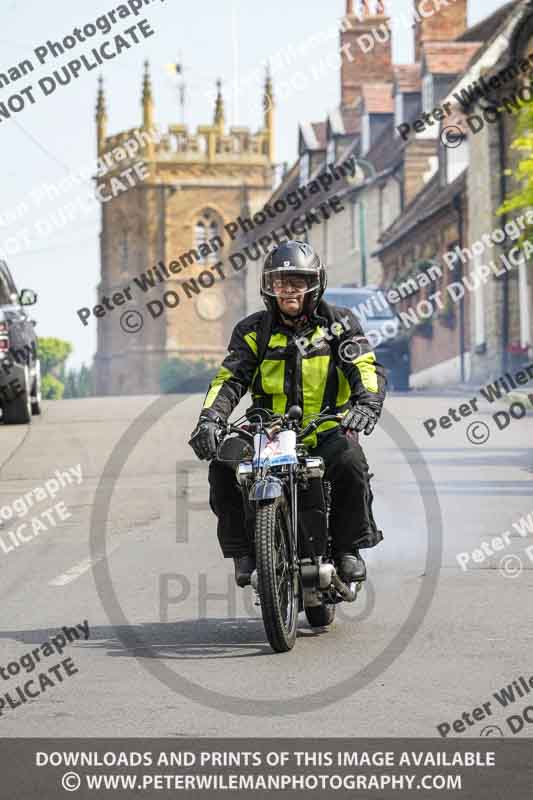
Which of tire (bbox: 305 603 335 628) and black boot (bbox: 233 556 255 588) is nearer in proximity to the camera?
black boot (bbox: 233 556 255 588)

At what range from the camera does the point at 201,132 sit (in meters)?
113

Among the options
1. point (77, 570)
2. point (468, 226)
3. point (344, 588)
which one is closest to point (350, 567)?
point (344, 588)

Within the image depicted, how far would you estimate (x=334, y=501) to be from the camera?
8.12 m

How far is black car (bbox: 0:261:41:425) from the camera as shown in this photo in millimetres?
23719

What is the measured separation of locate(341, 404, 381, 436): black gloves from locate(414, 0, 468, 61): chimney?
172ft

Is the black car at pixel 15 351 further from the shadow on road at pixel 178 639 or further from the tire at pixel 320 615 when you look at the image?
the tire at pixel 320 615

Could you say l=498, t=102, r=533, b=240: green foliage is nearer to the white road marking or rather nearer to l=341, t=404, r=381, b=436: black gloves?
the white road marking

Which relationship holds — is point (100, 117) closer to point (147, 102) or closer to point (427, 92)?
point (147, 102)

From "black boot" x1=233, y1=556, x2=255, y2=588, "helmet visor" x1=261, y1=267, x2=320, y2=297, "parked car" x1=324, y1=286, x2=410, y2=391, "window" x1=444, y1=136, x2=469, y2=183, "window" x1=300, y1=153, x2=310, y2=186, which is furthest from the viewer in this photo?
"window" x1=300, y1=153, x2=310, y2=186

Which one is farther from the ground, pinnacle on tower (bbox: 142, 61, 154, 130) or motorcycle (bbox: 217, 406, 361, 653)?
pinnacle on tower (bbox: 142, 61, 154, 130)

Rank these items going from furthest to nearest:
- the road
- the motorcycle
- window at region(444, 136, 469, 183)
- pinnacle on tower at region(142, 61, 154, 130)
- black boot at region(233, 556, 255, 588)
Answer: pinnacle on tower at region(142, 61, 154, 130), window at region(444, 136, 469, 183), black boot at region(233, 556, 255, 588), the motorcycle, the road

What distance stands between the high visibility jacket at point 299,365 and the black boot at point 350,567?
55cm

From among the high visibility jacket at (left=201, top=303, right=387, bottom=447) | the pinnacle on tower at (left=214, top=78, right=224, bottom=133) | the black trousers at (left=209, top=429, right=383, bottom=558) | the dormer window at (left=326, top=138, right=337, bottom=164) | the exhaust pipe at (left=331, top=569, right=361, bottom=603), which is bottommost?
the exhaust pipe at (left=331, top=569, right=361, bottom=603)

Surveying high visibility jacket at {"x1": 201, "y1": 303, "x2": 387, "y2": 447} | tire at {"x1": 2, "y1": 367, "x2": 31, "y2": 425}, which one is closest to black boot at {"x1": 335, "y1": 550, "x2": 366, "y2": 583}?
high visibility jacket at {"x1": 201, "y1": 303, "x2": 387, "y2": 447}
